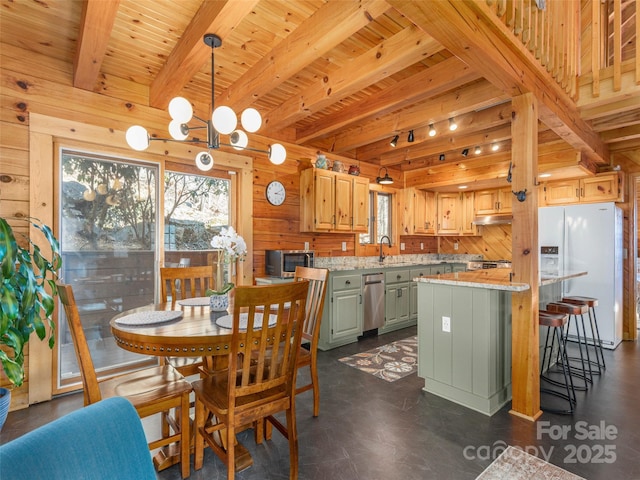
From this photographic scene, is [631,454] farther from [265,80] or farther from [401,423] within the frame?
[265,80]

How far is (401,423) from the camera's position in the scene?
91.7 inches

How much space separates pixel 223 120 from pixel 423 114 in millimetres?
2375

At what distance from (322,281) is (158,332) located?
1128 mm

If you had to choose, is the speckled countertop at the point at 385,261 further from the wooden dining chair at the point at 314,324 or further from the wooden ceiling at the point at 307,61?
the wooden ceiling at the point at 307,61

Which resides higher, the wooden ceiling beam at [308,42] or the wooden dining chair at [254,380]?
the wooden ceiling beam at [308,42]

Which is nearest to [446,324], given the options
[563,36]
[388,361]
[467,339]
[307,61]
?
[467,339]

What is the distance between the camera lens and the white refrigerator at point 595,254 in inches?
159

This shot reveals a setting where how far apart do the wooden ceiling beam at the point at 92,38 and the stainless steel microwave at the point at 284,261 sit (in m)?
2.29

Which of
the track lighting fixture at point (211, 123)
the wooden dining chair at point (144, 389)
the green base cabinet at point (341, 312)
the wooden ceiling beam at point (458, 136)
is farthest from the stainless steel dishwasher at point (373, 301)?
the wooden dining chair at point (144, 389)

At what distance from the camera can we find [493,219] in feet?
18.1

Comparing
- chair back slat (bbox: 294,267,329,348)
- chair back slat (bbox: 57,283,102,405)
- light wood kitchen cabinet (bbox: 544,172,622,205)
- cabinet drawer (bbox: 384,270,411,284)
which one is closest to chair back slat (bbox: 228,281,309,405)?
chair back slat (bbox: 294,267,329,348)

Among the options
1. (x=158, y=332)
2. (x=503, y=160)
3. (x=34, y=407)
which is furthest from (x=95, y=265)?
(x=503, y=160)

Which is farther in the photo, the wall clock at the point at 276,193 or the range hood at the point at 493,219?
the range hood at the point at 493,219

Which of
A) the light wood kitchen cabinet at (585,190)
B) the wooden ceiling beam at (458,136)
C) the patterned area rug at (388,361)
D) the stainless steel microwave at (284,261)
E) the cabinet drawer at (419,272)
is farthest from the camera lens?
the cabinet drawer at (419,272)
